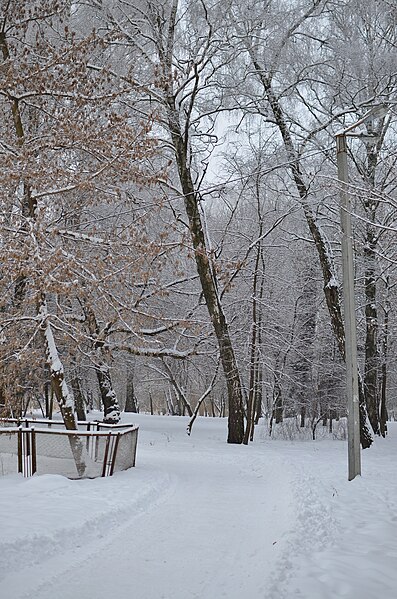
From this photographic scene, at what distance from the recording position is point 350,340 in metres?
11.6

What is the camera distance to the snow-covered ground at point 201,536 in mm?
5934

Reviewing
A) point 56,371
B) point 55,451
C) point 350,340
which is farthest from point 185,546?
point 56,371

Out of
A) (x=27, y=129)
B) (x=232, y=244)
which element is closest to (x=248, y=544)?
(x=27, y=129)

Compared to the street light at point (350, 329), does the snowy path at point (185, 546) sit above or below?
below

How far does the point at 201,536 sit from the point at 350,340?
4834 millimetres

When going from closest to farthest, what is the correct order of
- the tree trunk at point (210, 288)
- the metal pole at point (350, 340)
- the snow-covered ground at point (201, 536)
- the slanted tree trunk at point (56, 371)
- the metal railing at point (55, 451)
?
the snow-covered ground at point (201, 536)
the metal pole at point (350, 340)
the metal railing at point (55, 451)
the slanted tree trunk at point (56, 371)
the tree trunk at point (210, 288)

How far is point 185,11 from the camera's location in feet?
63.8

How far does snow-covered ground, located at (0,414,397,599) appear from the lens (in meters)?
5.93

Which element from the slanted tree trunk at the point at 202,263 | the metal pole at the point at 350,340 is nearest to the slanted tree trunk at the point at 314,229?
the slanted tree trunk at the point at 202,263

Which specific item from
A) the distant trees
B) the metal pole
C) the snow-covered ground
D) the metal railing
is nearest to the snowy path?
the snow-covered ground

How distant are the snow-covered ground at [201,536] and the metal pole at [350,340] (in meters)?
0.55

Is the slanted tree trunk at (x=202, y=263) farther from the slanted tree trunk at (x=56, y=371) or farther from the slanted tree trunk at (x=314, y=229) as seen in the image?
the slanted tree trunk at (x=56, y=371)

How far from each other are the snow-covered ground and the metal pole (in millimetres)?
548

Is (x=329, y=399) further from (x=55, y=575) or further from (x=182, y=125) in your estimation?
(x=55, y=575)
